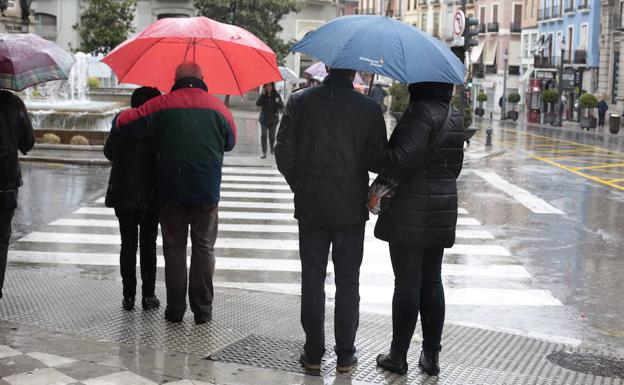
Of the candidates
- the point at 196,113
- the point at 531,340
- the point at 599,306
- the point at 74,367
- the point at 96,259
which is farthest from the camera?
the point at 96,259

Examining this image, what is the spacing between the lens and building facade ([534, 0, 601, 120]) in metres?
56.9

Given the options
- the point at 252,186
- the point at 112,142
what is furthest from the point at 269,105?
the point at 112,142

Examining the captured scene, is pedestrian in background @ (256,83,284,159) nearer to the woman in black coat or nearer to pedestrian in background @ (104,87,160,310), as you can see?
pedestrian in background @ (104,87,160,310)

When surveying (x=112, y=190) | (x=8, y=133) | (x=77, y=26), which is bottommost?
(x=112, y=190)

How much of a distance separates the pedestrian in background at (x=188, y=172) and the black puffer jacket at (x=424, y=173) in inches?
57.0

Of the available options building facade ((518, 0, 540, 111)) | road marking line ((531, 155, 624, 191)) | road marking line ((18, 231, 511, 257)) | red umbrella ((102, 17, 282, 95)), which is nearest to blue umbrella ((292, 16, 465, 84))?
red umbrella ((102, 17, 282, 95))

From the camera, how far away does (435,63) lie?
202 inches

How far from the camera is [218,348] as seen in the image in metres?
5.70

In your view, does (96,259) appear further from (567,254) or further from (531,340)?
(567,254)

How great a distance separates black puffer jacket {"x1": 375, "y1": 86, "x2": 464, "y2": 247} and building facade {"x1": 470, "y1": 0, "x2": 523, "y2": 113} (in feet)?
229

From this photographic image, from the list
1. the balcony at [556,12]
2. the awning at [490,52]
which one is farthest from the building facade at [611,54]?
the awning at [490,52]

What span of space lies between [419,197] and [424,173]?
0.15 meters

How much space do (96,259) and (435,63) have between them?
18.0 feet

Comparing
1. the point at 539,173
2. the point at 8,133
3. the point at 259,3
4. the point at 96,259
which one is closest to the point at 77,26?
the point at 259,3
